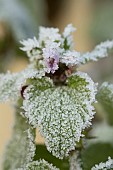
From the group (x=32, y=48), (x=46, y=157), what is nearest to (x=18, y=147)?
(x=46, y=157)

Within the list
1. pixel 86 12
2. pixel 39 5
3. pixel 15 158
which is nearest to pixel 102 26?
pixel 39 5

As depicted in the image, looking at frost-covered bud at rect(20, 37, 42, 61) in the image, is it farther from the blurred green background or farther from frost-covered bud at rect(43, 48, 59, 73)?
the blurred green background

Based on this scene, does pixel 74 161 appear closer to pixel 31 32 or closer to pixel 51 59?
pixel 51 59

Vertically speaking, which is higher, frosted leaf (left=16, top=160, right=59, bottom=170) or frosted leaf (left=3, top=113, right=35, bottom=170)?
frosted leaf (left=3, top=113, right=35, bottom=170)

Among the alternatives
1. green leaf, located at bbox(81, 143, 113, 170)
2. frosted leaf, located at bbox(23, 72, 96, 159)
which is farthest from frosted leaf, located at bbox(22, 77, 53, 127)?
green leaf, located at bbox(81, 143, 113, 170)

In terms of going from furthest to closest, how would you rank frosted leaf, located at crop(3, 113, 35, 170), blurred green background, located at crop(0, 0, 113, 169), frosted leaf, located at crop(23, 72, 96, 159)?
blurred green background, located at crop(0, 0, 113, 169) < frosted leaf, located at crop(3, 113, 35, 170) < frosted leaf, located at crop(23, 72, 96, 159)

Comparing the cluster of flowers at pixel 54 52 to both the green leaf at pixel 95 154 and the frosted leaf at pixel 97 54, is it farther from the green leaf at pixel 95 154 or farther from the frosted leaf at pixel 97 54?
the green leaf at pixel 95 154
